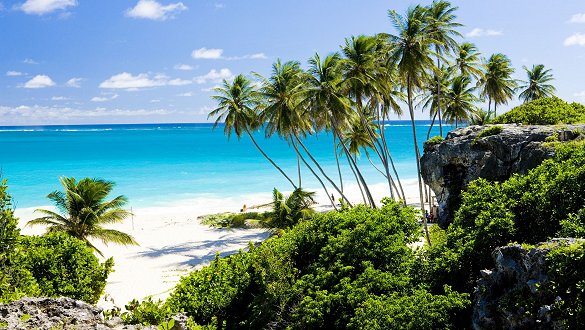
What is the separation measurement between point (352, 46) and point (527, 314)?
2009 cm

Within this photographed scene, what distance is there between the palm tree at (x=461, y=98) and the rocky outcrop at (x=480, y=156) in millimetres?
18527

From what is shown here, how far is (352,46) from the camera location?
2517 cm

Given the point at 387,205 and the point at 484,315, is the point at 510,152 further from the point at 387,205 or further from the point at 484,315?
the point at 484,315

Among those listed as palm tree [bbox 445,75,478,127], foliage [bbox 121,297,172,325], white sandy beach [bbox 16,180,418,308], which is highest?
palm tree [bbox 445,75,478,127]

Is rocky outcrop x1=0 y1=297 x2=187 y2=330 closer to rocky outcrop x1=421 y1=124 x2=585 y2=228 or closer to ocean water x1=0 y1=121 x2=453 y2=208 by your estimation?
rocky outcrop x1=421 y1=124 x2=585 y2=228

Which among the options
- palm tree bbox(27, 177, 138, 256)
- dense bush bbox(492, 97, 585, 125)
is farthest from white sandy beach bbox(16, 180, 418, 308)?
dense bush bbox(492, 97, 585, 125)

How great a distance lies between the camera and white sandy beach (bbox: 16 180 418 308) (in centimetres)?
2020

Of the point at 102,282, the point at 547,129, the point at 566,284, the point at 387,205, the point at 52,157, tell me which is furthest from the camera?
the point at 52,157

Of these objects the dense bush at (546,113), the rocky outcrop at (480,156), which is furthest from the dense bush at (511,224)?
the dense bush at (546,113)

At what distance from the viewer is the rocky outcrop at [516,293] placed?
7527mm

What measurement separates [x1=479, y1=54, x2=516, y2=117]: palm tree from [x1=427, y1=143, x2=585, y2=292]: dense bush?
115 feet

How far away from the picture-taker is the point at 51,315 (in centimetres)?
738

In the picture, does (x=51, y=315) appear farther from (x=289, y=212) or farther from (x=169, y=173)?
(x=169, y=173)

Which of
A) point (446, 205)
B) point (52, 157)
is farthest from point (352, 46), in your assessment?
point (52, 157)
